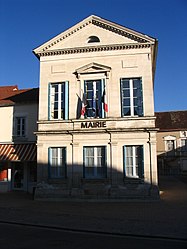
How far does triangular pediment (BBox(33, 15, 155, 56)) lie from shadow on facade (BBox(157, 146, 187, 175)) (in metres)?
27.2

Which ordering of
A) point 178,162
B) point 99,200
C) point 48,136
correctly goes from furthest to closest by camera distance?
point 178,162 < point 48,136 < point 99,200

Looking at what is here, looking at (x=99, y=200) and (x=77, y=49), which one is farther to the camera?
(x=77, y=49)

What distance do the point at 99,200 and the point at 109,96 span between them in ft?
20.7

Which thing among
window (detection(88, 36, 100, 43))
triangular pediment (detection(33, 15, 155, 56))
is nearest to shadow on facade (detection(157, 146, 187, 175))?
triangular pediment (detection(33, 15, 155, 56))

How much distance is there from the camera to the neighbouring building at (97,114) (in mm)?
16828

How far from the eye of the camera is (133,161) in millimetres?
16891

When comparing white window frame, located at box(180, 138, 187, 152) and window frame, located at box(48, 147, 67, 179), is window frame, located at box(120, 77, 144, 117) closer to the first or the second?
window frame, located at box(48, 147, 67, 179)

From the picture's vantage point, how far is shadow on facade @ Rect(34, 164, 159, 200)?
16422 millimetres

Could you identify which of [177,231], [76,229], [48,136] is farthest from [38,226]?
[48,136]

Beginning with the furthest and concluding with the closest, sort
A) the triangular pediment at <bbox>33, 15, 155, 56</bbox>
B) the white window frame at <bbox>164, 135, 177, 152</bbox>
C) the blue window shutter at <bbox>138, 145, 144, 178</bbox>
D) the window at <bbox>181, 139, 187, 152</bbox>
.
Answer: the white window frame at <bbox>164, 135, 177, 152</bbox>, the window at <bbox>181, 139, 187, 152</bbox>, the triangular pediment at <bbox>33, 15, 155, 56</bbox>, the blue window shutter at <bbox>138, 145, 144, 178</bbox>

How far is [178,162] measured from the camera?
138 ft

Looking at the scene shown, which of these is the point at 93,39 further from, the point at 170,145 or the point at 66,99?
the point at 170,145

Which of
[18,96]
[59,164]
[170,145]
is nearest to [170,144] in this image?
[170,145]

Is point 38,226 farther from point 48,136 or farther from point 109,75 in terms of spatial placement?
point 109,75
